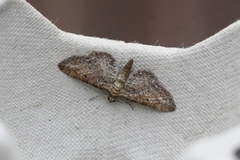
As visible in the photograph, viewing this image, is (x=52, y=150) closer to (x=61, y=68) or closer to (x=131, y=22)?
(x=61, y=68)

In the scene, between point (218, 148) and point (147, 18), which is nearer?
point (218, 148)

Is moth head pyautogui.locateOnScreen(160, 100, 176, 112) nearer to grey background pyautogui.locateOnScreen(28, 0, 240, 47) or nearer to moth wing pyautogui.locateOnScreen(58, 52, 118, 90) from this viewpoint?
moth wing pyautogui.locateOnScreen(58, 52, 118, 90)

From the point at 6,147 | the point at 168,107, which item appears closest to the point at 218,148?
the point at 168,107

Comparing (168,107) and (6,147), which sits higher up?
(168,107)

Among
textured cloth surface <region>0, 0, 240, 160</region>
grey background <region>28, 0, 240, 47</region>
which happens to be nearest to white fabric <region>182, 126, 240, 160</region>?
textured cloth surface <region>0, 0, 240, 160</region>

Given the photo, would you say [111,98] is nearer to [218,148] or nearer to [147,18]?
[218,148]

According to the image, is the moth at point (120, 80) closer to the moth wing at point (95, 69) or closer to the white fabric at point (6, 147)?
the moth wing at point (95, 69)

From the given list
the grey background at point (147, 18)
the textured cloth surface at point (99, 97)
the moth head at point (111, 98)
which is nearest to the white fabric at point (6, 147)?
the textured cloth surface at point (99, 97)

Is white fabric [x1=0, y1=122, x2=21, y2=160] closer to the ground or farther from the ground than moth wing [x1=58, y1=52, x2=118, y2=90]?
closer to the ground

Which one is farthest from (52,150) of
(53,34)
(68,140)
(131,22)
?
(131,22)
